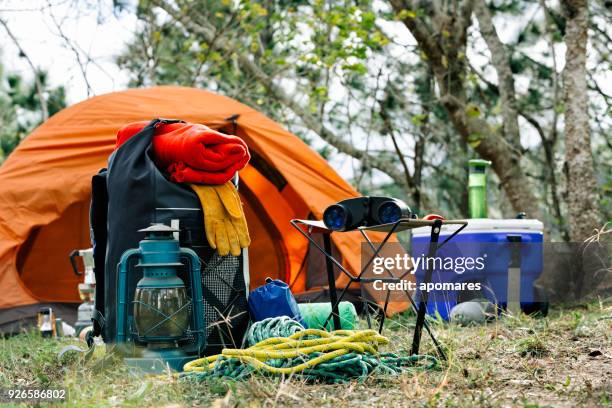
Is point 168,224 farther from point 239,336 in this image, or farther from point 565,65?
point 565,65

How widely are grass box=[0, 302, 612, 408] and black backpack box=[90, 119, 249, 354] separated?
0.35 meters

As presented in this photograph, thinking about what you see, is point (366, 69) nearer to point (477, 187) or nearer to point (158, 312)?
point (477, 187)

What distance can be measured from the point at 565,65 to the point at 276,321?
3.93 meters

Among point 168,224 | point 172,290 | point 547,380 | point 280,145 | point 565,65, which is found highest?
point 565,65

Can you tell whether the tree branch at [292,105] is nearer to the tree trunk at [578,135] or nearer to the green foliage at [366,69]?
the green foliage at [366,69]

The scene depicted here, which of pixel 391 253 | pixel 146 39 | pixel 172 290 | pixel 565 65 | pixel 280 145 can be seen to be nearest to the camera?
pixel 172 290

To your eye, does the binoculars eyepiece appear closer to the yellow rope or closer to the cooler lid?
the yellow rope

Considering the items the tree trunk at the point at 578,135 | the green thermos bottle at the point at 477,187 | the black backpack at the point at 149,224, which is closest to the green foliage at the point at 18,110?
the tree trunk at the point at 578,135

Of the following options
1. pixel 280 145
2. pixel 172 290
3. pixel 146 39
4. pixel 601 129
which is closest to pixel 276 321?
pixel 172 290

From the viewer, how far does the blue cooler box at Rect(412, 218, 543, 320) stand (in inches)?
193

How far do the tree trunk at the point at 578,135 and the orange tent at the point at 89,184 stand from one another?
1.67m

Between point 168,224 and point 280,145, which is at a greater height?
point 280,145

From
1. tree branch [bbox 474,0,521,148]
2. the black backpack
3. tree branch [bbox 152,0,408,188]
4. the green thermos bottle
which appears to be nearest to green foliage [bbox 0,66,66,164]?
tree branch [bbox 152,0,408,188]

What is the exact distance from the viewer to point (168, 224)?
3391mm
